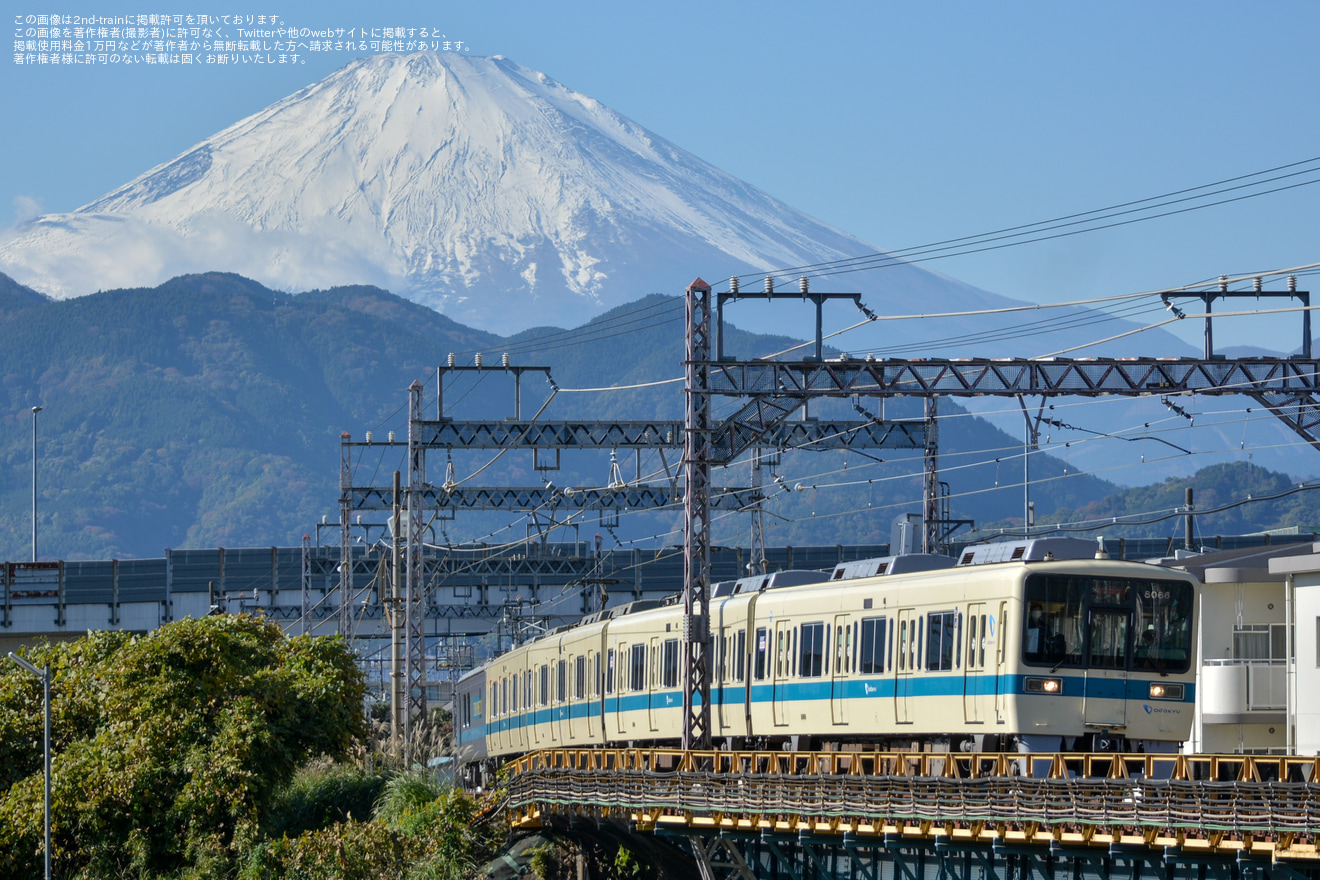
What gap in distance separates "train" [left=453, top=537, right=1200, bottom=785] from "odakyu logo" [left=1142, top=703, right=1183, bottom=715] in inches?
1.2

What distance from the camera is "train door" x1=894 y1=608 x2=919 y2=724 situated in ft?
91.4

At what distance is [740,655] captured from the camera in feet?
108

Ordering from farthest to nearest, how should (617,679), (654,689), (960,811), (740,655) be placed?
1. (617,679)
2. (654,689)
3. (740,655)
4. (960,811)

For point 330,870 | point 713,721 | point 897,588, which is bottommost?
point 330,870

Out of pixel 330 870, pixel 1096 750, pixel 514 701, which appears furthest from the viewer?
pixel 514 701

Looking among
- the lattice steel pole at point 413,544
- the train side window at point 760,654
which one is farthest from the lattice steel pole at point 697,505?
the lattice steel pole at point 413,544

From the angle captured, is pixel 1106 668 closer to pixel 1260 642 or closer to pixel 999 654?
pixel 999 654

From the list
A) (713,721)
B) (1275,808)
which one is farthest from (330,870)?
(1275,808)

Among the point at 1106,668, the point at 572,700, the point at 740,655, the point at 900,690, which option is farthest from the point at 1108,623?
the point at 572,700

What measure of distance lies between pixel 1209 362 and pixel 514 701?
2166 centimetres

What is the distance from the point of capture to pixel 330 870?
32.5 meters

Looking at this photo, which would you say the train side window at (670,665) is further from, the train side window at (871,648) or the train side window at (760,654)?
the train side window at (871,648)

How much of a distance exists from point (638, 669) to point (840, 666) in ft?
27.7

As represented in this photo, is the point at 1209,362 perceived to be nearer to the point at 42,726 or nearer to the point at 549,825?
the point at 549,825
